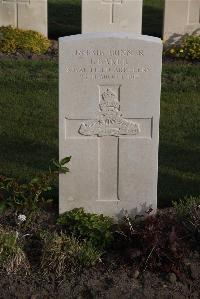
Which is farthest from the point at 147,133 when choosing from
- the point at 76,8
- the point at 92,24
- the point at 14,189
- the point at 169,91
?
the point at 76,8

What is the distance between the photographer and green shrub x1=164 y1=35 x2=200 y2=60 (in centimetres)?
1227

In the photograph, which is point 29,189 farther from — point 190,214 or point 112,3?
point 112,3

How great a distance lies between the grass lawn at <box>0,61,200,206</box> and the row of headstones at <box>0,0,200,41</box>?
135 centimetres

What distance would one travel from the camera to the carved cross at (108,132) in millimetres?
5703

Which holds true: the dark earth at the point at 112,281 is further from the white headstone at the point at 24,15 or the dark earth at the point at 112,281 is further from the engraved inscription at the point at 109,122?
the white headstone at the point at 24,15

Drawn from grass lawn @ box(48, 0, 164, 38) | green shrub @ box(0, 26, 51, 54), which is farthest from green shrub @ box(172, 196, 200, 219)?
grass lawn @ box(48, 0, 164, 38)

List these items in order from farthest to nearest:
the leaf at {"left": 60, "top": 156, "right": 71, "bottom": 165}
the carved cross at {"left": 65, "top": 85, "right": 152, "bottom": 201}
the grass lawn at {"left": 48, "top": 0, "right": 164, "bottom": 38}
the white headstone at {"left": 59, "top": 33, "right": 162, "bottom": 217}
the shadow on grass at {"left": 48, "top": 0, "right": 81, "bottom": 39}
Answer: the grass lawn at {"left": 48, "top": 0, "right": 164, "bottom": 38}
the shadow on grass at {"left": 48, "top": 0, "right": 81, "bottom": 39}
the leaf at {"left": 60, "top": 156, "right": 71, "bottom": 165}
the carved cross at {"left": 65, "top": 85, "right": 152, "bottom": 201}
the white headstone at {"left": 59, "top": 33, "right": 162, "bottom": 217}

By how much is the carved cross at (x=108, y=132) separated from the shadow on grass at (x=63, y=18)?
8793 millimetres

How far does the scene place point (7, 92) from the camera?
10.2m

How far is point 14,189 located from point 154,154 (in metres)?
1.20

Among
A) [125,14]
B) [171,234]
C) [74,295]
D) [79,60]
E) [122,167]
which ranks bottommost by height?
[74,295]

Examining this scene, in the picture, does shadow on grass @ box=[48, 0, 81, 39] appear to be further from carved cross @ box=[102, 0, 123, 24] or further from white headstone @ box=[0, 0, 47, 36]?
carved cross @ box=[102, 0, 123, 24]

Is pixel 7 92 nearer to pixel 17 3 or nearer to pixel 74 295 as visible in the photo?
pixel 17 3

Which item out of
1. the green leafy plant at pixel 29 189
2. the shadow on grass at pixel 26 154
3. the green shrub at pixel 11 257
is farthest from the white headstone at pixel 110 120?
the shadow on grass at pixel 26 154
